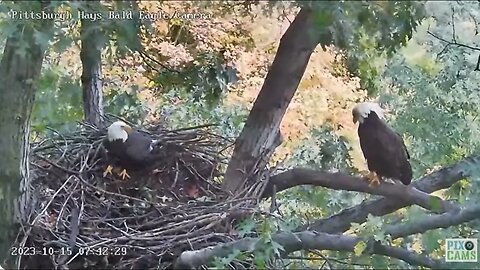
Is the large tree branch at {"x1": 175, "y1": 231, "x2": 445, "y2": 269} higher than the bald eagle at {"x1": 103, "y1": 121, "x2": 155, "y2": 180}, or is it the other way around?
the bald eagle at {"x1": 103, "y1": 121, "x2": 155, "y2": 180}

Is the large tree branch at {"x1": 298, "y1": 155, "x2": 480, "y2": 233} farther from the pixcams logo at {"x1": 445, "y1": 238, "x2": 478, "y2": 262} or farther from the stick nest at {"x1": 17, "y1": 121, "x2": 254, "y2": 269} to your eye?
the pixcams logo at {"x1": 445, "y1": 238, "x2": 478, "y2": 262}

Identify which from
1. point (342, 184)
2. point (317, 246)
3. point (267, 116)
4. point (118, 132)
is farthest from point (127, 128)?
point (317, 246)

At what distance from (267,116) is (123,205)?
1.72 feet

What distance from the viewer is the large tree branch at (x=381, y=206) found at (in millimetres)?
2080

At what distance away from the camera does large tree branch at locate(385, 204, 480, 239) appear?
57.0 inches

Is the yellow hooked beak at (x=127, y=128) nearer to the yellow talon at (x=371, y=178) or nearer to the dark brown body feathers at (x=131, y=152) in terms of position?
the dark brown body feathers at (x=131, y=152)

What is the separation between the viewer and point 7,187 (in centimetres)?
184

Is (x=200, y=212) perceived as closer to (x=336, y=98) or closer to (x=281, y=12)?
(x=281, y=12)

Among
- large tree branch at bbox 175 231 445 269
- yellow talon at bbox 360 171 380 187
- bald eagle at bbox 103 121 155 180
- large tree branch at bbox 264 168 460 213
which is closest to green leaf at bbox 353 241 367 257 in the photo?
large tree branch at bbox 175 231 445 269

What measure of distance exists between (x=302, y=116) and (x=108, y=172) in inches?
33.1

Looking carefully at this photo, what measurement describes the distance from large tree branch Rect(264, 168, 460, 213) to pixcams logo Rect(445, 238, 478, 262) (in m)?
0.23

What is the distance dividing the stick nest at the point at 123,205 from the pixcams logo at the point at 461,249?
583 mm

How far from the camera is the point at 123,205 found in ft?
7.13

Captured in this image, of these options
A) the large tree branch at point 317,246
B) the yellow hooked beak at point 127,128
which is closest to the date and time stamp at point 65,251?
the large tree branch at point 317,246
